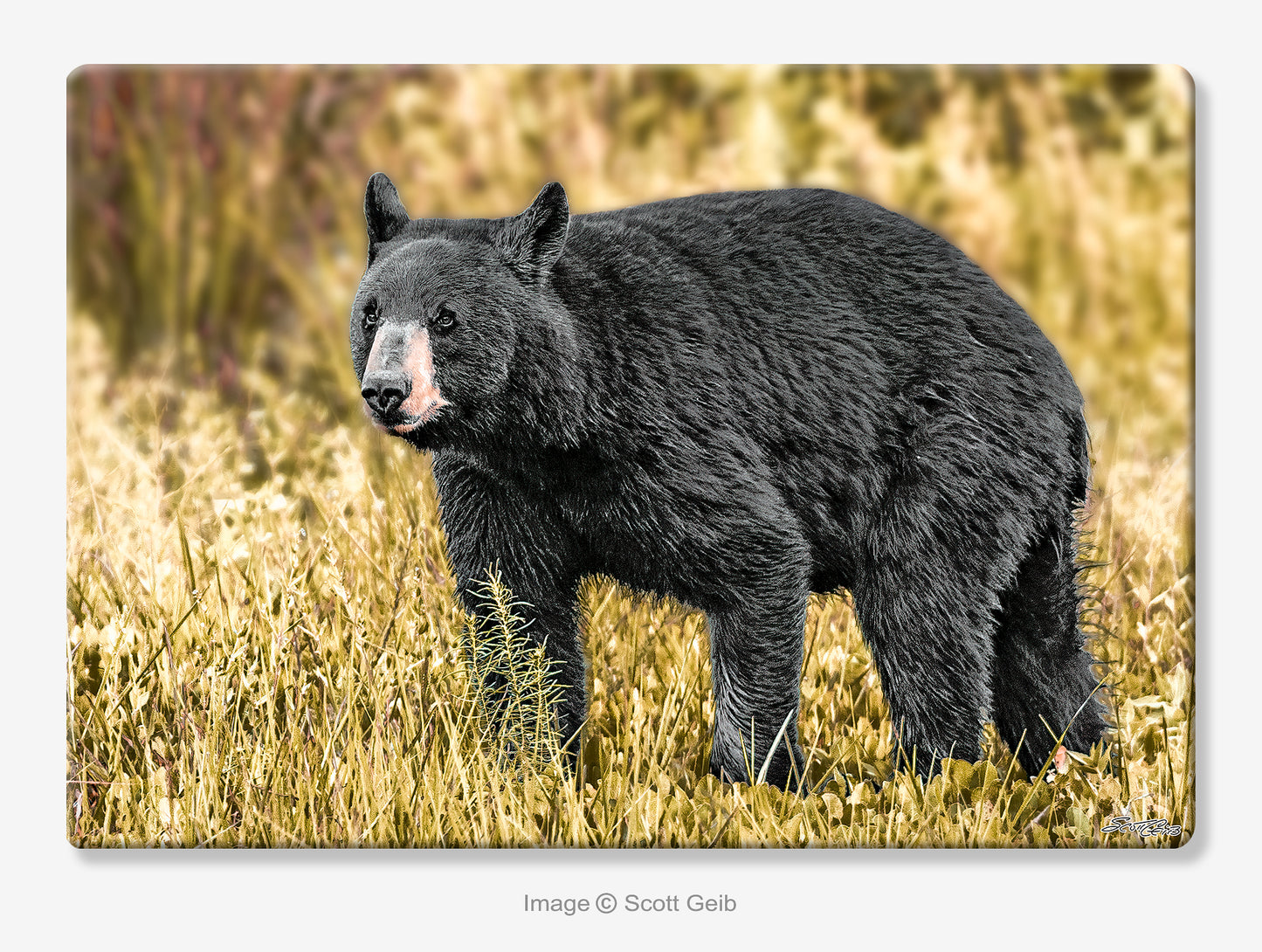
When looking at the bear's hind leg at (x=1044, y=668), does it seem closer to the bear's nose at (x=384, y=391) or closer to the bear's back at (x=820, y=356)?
the bear's back at (x=820, y=356)

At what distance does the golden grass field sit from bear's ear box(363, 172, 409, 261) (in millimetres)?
545

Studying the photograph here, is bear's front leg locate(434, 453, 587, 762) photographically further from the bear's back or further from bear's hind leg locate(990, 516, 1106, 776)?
bear's hind leg locate(990, 516, 1106, 776)

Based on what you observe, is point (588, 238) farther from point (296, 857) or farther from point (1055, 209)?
point (296, 857)

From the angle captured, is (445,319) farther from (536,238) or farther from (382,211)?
(382,211)


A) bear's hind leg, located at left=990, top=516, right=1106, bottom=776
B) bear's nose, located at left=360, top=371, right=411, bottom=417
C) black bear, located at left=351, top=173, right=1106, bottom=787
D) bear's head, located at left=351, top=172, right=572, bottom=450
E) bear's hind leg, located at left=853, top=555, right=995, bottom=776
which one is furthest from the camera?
bear's hind leg, located at left=990, top=516, right=1106, bottom=776

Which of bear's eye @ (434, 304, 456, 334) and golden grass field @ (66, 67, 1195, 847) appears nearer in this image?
bear's eye @ (434, 304, 456, 334)

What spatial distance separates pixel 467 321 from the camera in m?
3.80

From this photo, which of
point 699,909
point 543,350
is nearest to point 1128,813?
point 699,909

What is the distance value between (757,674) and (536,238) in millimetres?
1283

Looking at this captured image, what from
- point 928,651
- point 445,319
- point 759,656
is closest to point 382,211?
point 445,319

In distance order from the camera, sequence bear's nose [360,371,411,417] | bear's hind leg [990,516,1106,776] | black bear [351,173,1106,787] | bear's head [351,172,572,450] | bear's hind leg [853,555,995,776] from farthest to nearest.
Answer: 1. bear's hind leg [990,516,1106,776]
2. bear's hind leg [853,555,995,776]
3. black bear [351,173,1106,787]
4. bear's head [351,172,572,450]
5. bear's nose [360,371,411,417]

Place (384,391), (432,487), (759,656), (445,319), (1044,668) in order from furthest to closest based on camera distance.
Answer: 1. (432,487)
2. (1044,668)
3. (759,656)
4. (445,319)
5. (384,391)

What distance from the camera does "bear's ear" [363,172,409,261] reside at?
4000 mm
